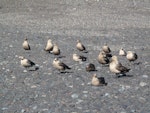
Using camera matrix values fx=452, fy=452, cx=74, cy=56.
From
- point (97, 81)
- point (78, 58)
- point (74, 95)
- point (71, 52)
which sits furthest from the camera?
point (71, 52)

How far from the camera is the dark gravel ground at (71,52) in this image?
39.5ft

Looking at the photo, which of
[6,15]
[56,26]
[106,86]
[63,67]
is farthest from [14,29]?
[106,86]

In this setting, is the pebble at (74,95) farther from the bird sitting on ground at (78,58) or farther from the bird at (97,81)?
the bird sitting on ground at (78,58)

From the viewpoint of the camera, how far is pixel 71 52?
19672mm

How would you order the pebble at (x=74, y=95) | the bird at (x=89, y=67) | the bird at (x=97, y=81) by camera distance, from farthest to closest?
the bird at (x=89, y=67) < the bird at (x=97, y=81) < the pebble at (x=74, y=95)

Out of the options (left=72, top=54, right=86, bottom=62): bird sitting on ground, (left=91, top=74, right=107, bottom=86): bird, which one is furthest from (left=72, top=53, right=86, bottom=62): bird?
(left=91, top=74, right=107, bottom=86): bird

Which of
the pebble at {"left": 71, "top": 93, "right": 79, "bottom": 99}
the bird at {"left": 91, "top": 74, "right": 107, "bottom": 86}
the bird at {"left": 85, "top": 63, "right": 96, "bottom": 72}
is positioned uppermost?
the bird at {"left": 85, "top": 63, "right": 96, "bottom": 72}

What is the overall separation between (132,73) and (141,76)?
0.56 m

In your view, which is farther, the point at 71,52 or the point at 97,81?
the point at 71,52

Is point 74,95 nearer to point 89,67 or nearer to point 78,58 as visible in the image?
point 89,67

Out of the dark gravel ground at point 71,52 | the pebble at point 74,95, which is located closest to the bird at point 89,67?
the dark gravel ground at point 71,52

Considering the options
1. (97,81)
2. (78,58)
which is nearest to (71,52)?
(78,58)

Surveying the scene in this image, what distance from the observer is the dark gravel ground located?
1203 centimetres

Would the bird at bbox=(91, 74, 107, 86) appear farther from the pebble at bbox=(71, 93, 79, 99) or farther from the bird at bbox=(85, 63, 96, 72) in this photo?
the bird at bbox=(85, 63, 96, 72)
